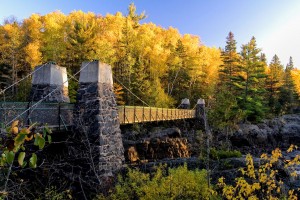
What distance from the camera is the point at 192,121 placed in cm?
3158

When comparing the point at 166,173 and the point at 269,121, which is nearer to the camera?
the point at 166,173

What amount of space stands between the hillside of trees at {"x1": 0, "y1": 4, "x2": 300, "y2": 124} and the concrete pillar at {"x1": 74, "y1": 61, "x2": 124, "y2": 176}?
11.8 m

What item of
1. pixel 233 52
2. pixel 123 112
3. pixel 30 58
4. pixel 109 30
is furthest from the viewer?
pixel 233 52

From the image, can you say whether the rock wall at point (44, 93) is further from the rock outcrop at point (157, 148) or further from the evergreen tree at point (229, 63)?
the evergreen tree at point (229, 63)

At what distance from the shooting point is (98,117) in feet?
34.7

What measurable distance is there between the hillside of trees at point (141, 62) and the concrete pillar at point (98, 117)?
11825 millimetres

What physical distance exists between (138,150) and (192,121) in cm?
1360

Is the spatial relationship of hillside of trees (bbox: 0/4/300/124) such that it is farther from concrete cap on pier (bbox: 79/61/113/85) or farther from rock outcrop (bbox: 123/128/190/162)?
concrete cap on pier (bbox: 79/61/113/85)

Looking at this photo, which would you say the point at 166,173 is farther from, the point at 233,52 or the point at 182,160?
the point at 233,52

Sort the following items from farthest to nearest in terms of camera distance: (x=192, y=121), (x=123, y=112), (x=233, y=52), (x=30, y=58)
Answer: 1. (x=233, y=52)
2. (x=192, y=121)
3. (x=30, y=58)
4. (x=123, y=112)

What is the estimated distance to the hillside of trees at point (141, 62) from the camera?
29.5m

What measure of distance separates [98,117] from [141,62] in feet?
70.4

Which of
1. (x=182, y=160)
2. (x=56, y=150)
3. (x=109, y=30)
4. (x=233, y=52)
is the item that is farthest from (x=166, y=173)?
(x=233, y=52)

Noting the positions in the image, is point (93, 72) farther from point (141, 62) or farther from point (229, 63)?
point (229, 63)
